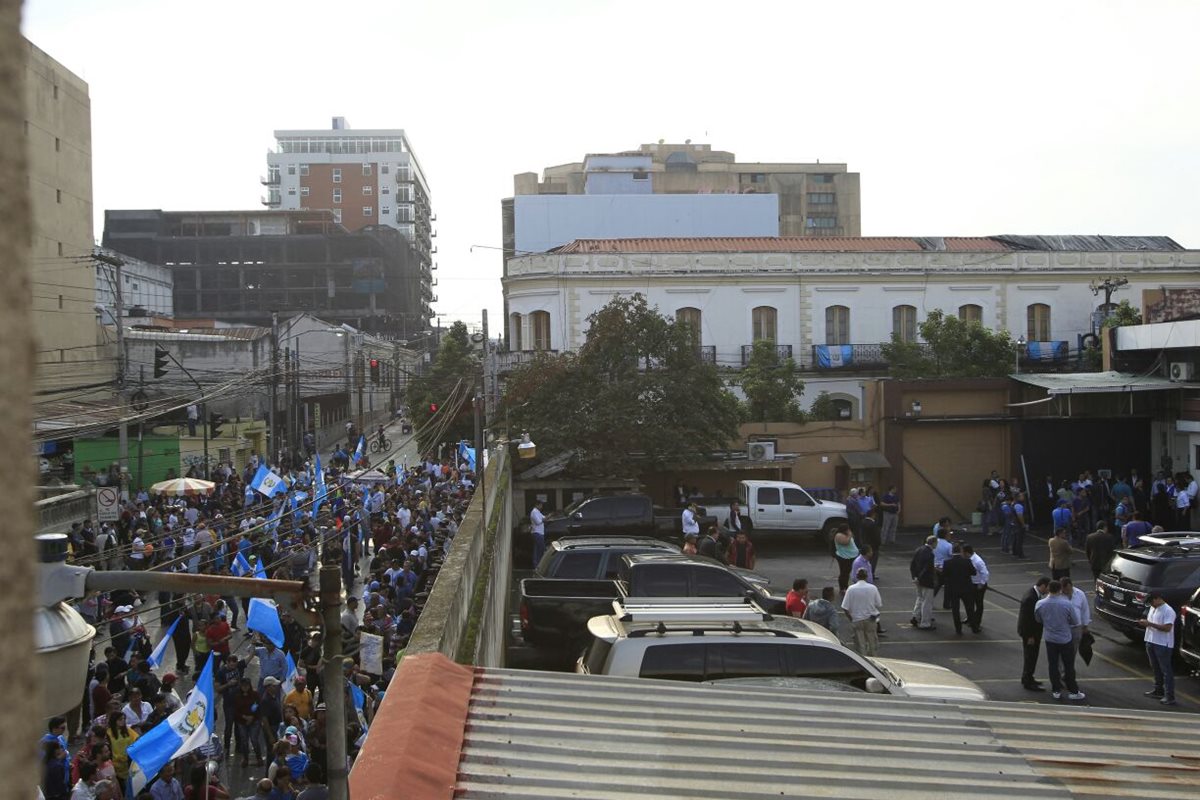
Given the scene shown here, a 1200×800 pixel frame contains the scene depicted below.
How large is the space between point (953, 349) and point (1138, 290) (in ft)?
42.9

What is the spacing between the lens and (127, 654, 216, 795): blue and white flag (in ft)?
31.5

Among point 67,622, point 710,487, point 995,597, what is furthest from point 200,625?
point 710,487

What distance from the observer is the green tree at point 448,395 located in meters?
39.9

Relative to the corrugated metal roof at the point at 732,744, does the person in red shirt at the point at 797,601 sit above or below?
below

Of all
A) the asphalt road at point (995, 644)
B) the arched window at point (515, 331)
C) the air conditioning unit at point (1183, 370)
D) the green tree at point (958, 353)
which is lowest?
the asphalt road at point (995, 644)

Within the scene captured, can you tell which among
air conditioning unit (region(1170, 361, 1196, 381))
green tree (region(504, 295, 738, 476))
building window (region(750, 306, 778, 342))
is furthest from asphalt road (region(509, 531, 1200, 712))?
building window (region(750, 306, 778, 342))

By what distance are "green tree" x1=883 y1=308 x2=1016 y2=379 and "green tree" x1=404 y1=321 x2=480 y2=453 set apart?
17.4 m

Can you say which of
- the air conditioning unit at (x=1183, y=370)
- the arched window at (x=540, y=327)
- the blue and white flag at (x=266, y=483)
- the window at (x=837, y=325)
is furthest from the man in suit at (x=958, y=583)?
the window at (x=837, y=325)

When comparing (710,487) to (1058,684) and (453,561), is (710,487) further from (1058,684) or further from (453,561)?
(453,561)

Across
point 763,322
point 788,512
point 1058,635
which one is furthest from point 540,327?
point 1058,635

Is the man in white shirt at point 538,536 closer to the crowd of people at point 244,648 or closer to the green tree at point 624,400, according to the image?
the crowd of people at point 244,648

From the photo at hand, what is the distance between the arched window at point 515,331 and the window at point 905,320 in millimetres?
16553

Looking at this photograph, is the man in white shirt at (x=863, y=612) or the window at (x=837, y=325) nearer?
the man in white shirt at (x=863, y=612)

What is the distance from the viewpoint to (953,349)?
143 feet
